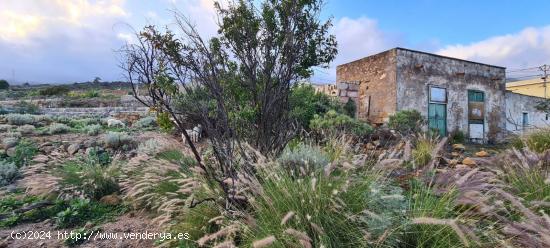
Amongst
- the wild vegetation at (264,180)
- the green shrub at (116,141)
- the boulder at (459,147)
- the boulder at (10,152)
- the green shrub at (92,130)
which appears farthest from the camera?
the green shrub at (92,130)

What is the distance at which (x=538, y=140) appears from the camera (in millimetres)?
5906

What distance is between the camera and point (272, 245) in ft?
6.75

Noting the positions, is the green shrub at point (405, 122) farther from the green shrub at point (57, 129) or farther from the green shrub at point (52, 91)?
the green shrub at point (52, 91)

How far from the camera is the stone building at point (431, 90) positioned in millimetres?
13250

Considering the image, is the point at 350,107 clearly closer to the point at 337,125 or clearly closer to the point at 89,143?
the point at 337,125

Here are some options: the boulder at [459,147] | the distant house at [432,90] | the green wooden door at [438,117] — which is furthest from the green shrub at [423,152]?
the green wooden door at [438,117]

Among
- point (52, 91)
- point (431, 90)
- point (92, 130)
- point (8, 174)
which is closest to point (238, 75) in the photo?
point (8, 174)

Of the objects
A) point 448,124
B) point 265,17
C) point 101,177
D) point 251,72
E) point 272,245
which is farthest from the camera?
point 448,124

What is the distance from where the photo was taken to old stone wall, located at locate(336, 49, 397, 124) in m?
13.1

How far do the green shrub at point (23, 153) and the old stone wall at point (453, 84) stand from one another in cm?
1164

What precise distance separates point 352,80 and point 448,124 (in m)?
4.55

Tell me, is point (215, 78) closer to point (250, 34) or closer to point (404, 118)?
point (250, 34)

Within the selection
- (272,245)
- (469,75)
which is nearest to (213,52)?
Answer: (272,245)

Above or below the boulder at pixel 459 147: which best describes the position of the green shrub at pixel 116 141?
above
